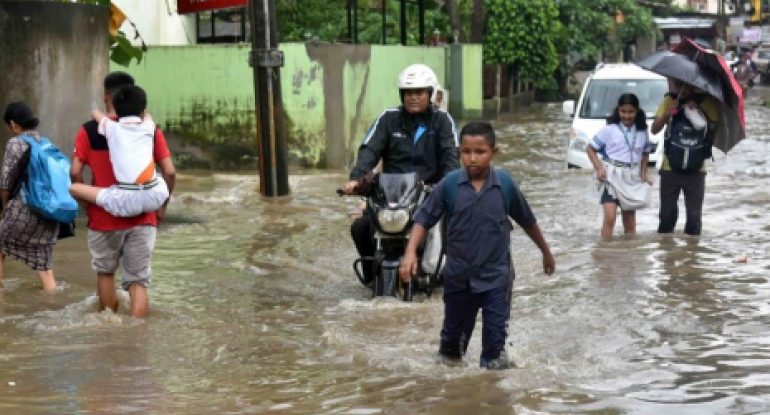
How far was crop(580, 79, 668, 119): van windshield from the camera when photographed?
1953 centimetres

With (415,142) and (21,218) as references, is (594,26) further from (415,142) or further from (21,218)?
(21,218)

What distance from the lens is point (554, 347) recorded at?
7703 millimetres

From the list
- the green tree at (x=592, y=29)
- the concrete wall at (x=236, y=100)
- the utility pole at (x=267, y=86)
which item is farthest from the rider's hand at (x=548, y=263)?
the green tree at (x=592, y=29)

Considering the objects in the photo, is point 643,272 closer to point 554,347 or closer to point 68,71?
point 554,347

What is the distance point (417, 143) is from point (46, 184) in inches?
102

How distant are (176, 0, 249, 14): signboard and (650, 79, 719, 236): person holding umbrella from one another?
24.9 feet

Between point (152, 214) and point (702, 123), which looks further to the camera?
point (702, 123)

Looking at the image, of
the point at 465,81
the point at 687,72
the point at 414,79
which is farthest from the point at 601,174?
the point at 465,81

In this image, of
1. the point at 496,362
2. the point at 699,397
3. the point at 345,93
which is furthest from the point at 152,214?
the point at 345,93

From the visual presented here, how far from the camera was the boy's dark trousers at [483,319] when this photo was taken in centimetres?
662

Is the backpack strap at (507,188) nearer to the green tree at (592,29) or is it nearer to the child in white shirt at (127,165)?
the child in white shirt at (127,165)

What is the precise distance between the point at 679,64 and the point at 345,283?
3.67m

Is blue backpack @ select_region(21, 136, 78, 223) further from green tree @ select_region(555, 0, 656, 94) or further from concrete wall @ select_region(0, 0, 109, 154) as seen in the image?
green tree @ select_region(555, 0, 656, 94)

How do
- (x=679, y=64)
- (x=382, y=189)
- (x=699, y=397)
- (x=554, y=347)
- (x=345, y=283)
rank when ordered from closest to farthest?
(x=699, y=397) < (x=554, y=347) < (x=382, y=189) < (x=345, y=283) < (x=679, y=64)
